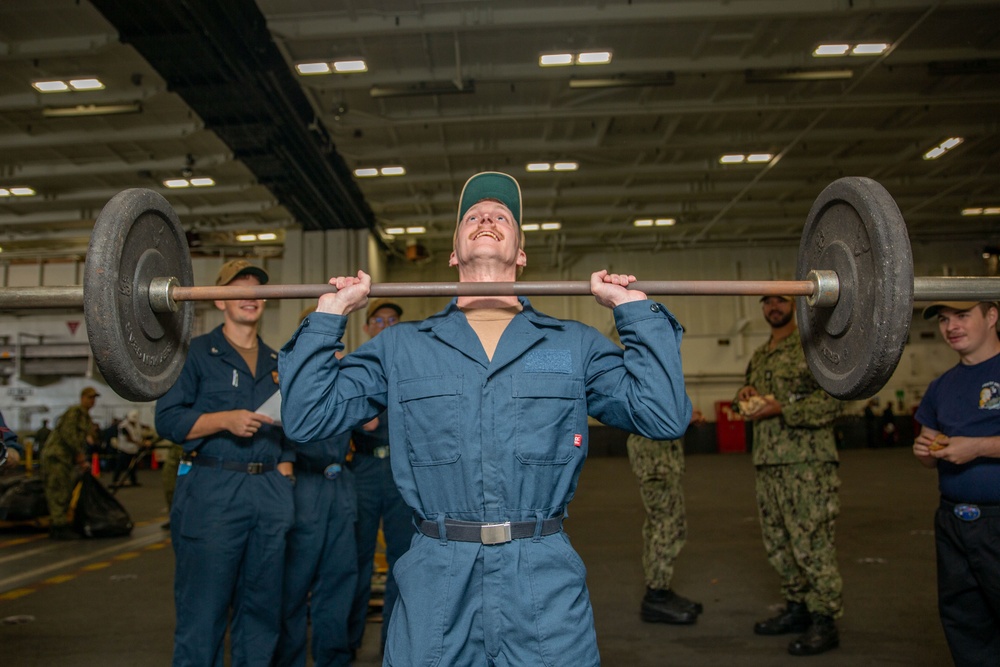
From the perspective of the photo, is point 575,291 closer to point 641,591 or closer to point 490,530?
point 490,530

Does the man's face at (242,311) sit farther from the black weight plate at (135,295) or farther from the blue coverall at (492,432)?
the blue coverall at (492,432)

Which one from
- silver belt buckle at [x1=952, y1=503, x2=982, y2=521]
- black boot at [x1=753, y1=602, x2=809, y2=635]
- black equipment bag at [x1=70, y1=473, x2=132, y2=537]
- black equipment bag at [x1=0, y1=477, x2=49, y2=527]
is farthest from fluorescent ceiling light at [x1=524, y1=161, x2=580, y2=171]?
silver belt buckle at [x1=952, y1=503, x2=982, y2=521]

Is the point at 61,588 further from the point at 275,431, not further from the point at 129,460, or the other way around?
the point at 129,460

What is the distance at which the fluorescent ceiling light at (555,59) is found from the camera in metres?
7.05

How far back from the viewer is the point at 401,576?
61.9 inches

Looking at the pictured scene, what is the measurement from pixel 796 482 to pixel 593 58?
5.05m

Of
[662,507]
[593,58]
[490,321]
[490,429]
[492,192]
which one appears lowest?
[662,507]

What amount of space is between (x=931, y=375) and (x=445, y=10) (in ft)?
47.0

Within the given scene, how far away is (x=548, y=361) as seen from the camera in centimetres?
168

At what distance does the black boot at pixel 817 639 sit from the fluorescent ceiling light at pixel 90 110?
7.97 m

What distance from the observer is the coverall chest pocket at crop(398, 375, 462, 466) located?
161 cm

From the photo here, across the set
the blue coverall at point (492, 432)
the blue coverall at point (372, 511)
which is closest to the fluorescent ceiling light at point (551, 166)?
the blue coverall at point (372, 511)

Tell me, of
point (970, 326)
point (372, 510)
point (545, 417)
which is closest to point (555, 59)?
point (372, 510)

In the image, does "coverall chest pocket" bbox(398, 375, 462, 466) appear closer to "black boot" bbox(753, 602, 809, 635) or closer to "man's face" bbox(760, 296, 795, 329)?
"man's face" bbox(760, 296, 795, 329)
